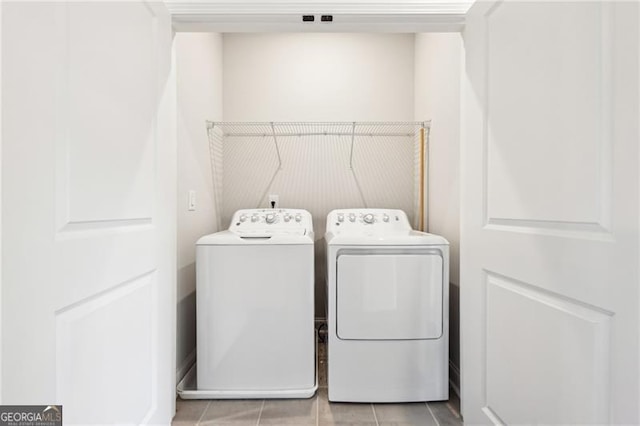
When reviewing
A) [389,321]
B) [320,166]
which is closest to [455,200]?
[389,321]

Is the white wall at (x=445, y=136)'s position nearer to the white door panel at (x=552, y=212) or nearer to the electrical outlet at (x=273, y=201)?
the white door panel at (x=552, y=212)

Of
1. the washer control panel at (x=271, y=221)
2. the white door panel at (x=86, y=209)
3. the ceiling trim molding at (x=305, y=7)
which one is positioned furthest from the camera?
the washer control panel at (x=271, y=221)

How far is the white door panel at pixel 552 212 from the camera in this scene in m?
0.71

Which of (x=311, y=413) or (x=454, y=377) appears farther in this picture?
(x=454, y=377)

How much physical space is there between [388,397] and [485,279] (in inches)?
33.5

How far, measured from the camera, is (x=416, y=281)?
5.33 feet

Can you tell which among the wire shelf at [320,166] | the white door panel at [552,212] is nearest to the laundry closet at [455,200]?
the white door panel at [552,212]

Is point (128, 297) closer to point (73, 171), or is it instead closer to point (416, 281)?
point (73, 171)

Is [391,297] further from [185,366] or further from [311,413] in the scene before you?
[185,366]

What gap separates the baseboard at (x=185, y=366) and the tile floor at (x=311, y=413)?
0.39 ft

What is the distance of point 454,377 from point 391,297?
656mm

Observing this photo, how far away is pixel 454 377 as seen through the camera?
1791mm

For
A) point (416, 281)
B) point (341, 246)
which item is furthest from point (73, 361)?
point (416, 281)

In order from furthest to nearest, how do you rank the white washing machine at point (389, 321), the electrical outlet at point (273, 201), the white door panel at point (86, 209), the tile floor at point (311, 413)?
the electrical outlet at point (273, 201) → the white washing machine at point (389, 321) → the tile floor at point (311, 413) → the white door panel at point (86, 209)
